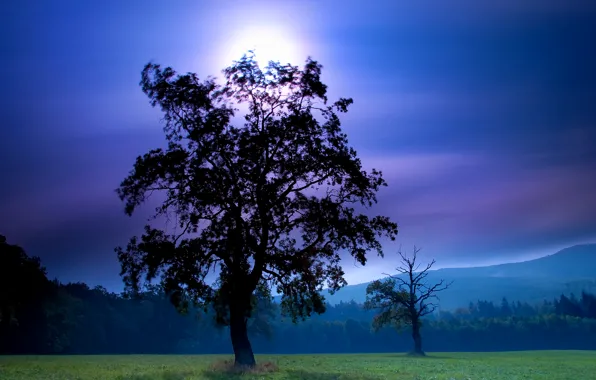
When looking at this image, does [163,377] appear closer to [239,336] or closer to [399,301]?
[239,336]

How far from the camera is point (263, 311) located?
126375 millimetres

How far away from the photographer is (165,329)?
134m

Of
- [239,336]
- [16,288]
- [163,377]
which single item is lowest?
[163,377]

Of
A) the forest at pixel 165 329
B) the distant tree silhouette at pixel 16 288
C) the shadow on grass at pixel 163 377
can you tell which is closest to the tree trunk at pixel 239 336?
the shadow on grass at pixel 163 377

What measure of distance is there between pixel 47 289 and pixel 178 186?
67595 millimetres

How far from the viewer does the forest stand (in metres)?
84.6

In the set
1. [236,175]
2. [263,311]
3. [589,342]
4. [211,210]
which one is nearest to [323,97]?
[236,175]

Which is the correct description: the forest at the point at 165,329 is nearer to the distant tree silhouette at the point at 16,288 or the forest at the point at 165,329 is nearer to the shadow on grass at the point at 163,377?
the distant tree silhouette at the point at 16,288

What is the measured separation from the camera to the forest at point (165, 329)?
84.6 metres

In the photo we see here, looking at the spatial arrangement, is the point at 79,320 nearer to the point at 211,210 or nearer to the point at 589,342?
the point at 211,210

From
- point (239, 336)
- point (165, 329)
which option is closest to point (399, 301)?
point (239, 336)

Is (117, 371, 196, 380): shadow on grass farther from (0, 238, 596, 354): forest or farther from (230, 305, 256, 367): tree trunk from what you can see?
(0, 238, 596, 354): forest

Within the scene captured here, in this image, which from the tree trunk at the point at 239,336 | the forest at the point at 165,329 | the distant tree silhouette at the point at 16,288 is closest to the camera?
the tree trunk at the point at 239,336

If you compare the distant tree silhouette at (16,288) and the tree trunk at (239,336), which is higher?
the distant tree silhouette at (16,288)
